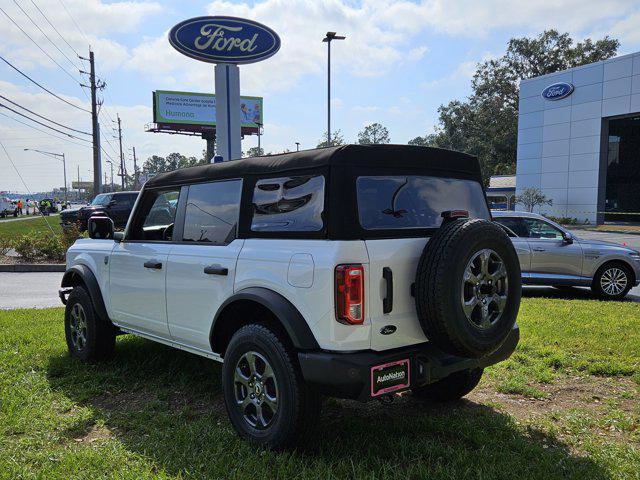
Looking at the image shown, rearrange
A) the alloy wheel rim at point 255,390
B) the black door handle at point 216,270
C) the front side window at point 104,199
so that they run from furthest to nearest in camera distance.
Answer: the front side window at point 104,199 < the black door handle at point 216,270 < the alloy wheel rim at point 255,390

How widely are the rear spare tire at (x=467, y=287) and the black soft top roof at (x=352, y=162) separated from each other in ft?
1.77

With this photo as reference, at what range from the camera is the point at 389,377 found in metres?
3.01

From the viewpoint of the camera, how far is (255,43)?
1346cm

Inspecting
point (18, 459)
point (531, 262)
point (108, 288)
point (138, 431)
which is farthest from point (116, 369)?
point (531, 262)

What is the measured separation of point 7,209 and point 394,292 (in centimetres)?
5511

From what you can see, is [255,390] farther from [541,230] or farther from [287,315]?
[541,230]

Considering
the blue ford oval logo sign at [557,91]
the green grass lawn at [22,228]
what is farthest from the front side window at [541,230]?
the blue ford oval logo sign at [557,91]

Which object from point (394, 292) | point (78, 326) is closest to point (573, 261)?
point (394, 292)

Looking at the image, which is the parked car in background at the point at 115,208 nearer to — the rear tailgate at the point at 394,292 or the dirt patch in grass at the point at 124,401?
the dirt patch in grass at the point at 124,401

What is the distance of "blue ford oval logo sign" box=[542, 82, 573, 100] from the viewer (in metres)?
35.8

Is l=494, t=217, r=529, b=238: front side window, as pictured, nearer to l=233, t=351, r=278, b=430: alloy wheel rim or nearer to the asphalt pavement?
the asphalt pavement

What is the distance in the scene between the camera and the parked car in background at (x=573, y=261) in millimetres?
9141

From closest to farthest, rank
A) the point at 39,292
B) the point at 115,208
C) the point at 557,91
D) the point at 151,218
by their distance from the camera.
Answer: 1. the point at 151,218
2. the point at 39,292
3. the point at 115,208
4. the point at 557,91

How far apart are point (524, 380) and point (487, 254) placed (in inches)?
81.1
